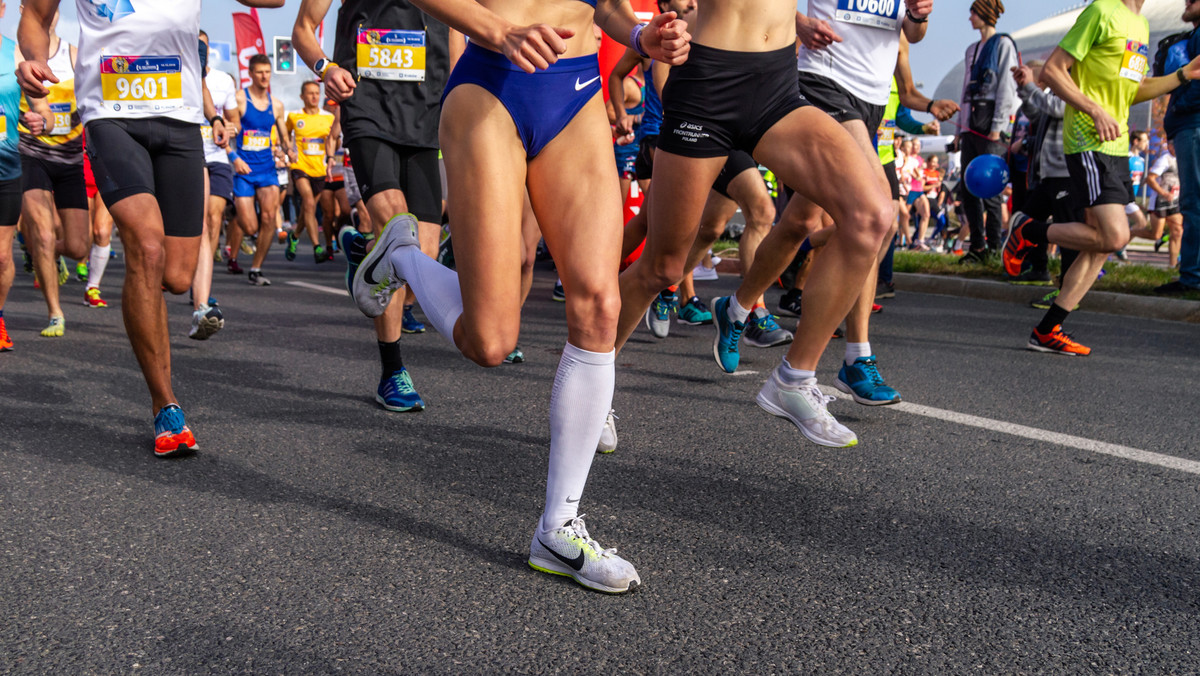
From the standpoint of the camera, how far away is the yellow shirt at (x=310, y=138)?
1313cm

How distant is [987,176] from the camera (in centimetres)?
918

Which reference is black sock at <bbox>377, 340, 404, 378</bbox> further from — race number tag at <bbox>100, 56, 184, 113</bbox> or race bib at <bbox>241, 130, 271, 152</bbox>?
race bib at <bbox>241, 130, 271, 152</bbox>

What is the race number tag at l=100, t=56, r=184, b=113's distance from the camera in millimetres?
3791

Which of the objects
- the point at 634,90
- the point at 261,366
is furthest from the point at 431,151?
the point at 634,90

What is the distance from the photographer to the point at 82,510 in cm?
291

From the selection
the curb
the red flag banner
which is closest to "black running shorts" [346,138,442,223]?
the curb

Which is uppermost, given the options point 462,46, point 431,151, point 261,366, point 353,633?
point 462,46

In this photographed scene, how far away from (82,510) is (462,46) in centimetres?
251

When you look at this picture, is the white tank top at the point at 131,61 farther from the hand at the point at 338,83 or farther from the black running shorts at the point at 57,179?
the black running shorts at the point at 57,179

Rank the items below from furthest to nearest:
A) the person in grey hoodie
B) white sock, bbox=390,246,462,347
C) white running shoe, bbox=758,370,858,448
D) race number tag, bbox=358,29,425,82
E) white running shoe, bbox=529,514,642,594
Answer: the person in grey hoodie < race number tag, bbox=358,29,425,82 < white running shoe, bbox=758,370,858,448 < white sock, bbox=390,246,462,347 < white running shoe, bbox=529,514,642,594

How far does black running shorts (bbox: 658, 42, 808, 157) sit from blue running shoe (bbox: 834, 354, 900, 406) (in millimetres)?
1237

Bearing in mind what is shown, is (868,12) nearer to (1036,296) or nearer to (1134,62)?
(1134,62)

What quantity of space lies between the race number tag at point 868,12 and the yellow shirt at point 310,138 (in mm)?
9822

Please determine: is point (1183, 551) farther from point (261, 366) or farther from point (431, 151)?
point (261, 366)
